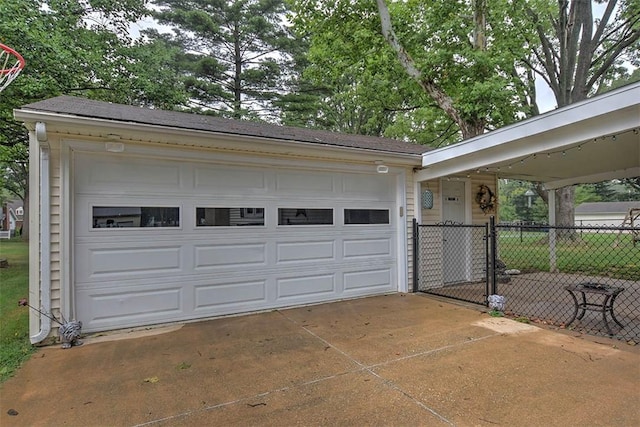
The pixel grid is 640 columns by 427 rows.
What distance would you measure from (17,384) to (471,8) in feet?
37.8

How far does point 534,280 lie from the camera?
24.1ft

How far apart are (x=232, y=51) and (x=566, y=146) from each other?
49.4 ft

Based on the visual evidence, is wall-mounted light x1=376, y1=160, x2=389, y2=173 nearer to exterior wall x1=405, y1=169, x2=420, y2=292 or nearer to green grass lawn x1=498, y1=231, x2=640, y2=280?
exterior wall x1=405, y1=169, x2=420, y2=292

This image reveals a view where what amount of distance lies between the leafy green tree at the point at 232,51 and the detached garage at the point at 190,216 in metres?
11.1

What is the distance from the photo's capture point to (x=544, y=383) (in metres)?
2.73

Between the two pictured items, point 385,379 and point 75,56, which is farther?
point 75,56

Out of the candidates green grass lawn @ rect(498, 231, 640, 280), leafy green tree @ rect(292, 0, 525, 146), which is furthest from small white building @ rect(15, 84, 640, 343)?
leafy green tree @ rect(292, 0, 525, 146)

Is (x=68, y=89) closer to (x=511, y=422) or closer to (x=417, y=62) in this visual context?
(x=417, y=62)

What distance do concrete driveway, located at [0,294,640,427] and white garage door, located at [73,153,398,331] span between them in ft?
1.64

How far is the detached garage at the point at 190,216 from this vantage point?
12.3 ft

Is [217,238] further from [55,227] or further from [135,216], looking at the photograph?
[55,227]

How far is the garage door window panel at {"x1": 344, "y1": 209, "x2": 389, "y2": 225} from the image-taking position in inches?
225

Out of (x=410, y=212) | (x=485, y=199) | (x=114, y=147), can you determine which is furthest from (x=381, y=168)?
(x=114, y=147)

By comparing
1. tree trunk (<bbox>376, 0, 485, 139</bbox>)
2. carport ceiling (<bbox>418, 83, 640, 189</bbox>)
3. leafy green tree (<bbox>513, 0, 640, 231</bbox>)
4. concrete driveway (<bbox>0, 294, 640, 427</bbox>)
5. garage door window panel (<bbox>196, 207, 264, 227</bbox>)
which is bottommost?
concrete driveway (<bbox>0, 294, 640, 427</bbox>)
